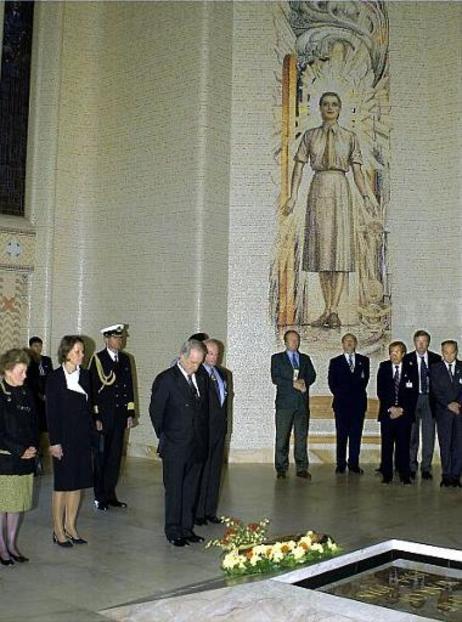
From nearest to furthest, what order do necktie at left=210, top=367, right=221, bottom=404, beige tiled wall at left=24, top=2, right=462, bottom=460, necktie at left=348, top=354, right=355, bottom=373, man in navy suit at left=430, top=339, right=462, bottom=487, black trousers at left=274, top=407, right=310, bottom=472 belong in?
necktie at left=210, top=367, right=221, bottom=404 → man in navy suit at left=430, top=339, right=462, bottom=487 → black trousers at left=274, top=407, right=310, bottom=472 → necktie at left=348, top=354, right=355, bottom=373 → beige tiled wall at left=24, top=2, right=462, bottom=460

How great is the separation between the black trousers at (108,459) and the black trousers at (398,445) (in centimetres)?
315

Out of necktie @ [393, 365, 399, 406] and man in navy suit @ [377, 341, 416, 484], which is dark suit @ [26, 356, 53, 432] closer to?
man in navy suit @ [377, 341, 416, 484]

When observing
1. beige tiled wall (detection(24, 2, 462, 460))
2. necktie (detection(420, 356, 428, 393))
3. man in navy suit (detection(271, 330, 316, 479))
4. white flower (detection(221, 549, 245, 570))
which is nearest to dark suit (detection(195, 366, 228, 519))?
white flower (detection(221, 549, 245, 570))

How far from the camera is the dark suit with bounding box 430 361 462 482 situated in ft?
28.6

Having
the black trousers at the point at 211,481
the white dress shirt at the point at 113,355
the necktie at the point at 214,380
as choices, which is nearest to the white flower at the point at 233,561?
the black trousers at the point at 211,481

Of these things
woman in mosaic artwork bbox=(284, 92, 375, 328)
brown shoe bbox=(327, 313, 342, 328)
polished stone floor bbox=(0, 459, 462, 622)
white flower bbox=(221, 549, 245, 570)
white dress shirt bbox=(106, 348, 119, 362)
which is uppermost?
woman in mosaic artwork bbox=(284, 92, 375, 328)

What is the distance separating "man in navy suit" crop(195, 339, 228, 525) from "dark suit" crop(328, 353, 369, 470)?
2.95 metres

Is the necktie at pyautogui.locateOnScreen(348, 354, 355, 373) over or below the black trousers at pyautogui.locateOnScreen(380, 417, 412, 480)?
over

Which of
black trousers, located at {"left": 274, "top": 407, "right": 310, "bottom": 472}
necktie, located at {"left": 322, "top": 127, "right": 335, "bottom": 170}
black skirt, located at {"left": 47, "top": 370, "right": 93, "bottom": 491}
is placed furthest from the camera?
necktie, located at {"left": 322, "top": 127, "right": 335, "bottom": 170}

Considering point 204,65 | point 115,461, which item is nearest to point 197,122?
point 204,65

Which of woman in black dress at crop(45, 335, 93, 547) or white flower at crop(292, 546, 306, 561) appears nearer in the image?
white flower at crop(292, 546, 306, 561)

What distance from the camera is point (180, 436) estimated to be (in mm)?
5875

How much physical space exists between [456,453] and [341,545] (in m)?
3.53

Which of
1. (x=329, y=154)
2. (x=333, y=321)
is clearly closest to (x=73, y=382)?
(x=333, y=321)
